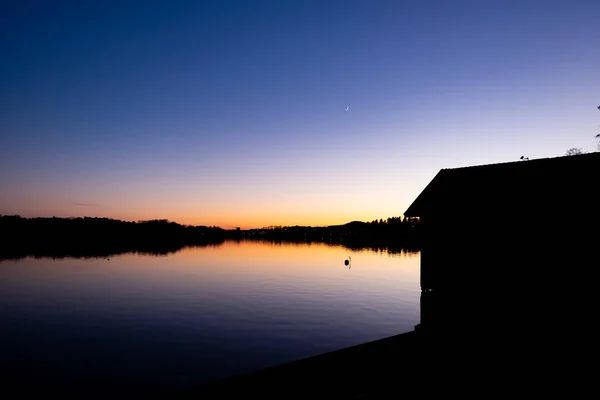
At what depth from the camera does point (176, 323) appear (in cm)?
3288

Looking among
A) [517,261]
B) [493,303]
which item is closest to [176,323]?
[493,303]

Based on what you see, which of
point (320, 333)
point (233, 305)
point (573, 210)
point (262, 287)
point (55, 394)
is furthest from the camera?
point (262, 287)

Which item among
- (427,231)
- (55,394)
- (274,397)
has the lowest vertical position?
(55,394)

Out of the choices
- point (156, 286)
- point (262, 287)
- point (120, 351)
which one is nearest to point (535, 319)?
point (120, 351)

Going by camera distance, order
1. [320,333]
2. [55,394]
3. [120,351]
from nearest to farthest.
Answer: [55,394], [120,351], [320,333]

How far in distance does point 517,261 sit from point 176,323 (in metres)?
27.6

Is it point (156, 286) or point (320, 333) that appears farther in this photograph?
point (156, 286)

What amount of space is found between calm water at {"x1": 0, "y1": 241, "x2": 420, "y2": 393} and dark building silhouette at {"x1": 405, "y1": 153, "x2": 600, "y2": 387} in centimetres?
1233

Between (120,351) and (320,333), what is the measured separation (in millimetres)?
14653

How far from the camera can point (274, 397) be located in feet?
28.1

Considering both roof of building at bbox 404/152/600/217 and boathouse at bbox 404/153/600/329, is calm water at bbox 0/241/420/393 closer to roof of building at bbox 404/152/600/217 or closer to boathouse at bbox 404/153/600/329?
boathouse at bbox 404/153/600/329

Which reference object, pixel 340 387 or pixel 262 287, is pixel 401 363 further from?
pixel 262 287

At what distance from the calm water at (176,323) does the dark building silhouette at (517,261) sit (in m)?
12.3

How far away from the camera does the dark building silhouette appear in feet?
45.7
